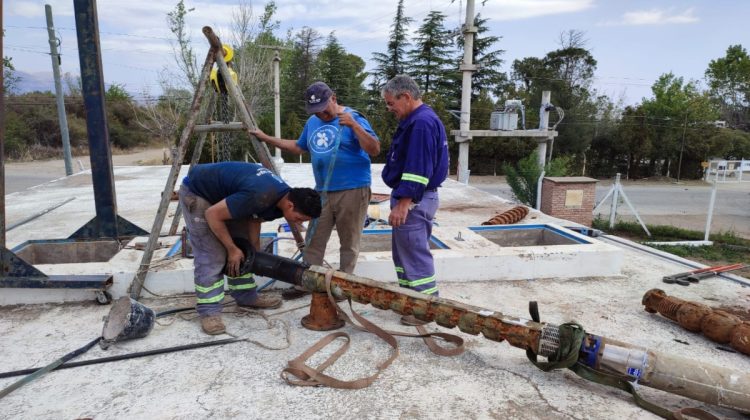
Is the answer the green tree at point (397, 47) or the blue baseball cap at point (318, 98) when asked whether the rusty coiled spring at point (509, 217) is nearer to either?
the blue baseball cap at point (318, 98)

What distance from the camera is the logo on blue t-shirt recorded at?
12.1 feet

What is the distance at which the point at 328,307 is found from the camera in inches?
136

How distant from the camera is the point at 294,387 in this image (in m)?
2.79

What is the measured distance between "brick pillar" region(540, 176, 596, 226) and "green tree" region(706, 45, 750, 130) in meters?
35.9

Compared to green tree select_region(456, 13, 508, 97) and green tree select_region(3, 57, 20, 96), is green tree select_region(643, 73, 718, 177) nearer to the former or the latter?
green tree select_region(456, 13, 508, 97)

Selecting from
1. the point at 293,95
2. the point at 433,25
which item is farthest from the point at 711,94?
the point at 293,95

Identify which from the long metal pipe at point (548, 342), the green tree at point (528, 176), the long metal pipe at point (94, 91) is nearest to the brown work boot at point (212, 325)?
the long metal pipe at point (548, 342)

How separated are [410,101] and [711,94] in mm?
44198

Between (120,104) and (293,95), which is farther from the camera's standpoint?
(120,104)

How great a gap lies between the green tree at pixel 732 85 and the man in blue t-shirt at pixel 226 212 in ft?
143

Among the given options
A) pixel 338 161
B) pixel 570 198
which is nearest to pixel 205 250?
pixel 338 161

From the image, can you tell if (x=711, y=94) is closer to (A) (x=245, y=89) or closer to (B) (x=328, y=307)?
(A) (x=245, y=89)

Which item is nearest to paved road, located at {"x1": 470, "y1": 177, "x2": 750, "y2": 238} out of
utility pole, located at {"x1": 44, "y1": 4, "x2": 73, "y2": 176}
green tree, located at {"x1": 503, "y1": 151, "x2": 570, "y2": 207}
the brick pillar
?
green tree, located at {"x1": 503, "y1": 151, "x2": 570, "y2": 207}

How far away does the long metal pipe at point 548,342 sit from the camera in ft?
8.29
